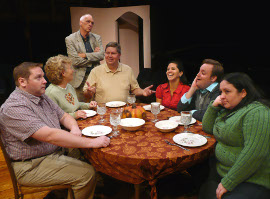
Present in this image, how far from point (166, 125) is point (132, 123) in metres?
0.28

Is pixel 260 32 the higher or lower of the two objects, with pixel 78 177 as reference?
higher

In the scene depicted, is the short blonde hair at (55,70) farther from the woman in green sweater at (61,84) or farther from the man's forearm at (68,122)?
the man's forearm at (68,122)

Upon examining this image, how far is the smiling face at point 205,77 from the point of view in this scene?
231cm

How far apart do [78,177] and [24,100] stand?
0.69 meters

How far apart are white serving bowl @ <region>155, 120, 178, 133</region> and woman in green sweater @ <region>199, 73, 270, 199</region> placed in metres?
0.34

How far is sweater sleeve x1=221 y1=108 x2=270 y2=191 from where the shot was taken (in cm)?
135

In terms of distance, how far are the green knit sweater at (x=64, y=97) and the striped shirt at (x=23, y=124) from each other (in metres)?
0.38

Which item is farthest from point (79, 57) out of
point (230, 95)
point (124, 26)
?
point (124, 26)

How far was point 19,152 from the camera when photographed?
169 cm

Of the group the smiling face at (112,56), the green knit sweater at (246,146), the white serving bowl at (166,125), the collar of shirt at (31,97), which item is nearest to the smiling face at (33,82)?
the collar of shirt at (31,97)

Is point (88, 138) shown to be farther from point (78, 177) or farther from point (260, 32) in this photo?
point (260, 32)

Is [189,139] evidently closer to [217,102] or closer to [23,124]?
[217,102]

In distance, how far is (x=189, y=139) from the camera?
1.69 metres

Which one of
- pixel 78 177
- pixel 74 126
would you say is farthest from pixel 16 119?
pixel 78 177
